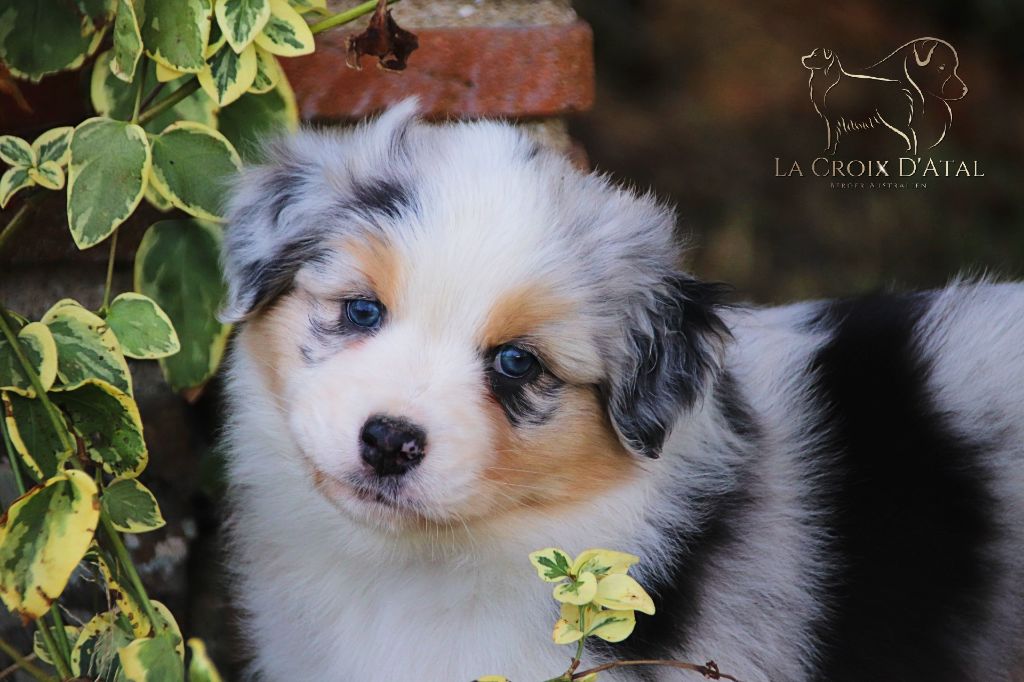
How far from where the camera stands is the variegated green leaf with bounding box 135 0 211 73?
224 centimetres

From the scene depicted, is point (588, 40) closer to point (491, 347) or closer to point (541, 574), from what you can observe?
point (491, 347)

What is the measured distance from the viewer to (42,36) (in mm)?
2393

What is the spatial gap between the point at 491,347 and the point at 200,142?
2.35ft

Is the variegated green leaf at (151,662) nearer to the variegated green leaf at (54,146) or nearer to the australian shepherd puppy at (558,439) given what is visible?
the australian shepherd puppy at (558,439)

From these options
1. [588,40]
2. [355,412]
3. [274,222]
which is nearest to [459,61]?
[588,40]

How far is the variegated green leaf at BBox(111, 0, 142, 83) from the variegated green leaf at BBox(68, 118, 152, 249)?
13 cm

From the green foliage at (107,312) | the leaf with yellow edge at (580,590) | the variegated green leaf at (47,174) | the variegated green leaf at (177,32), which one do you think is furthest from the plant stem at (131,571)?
the variegated green leaf at (177,32)

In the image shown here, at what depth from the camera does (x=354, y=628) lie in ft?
7.93

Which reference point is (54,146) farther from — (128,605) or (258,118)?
(128,605)

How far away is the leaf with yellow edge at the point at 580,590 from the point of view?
6.05ft

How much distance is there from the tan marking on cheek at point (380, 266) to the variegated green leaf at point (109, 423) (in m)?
0.47

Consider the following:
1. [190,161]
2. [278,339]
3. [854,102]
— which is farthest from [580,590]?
[854,102]

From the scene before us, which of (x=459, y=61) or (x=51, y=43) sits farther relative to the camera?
(x=459, y=61)

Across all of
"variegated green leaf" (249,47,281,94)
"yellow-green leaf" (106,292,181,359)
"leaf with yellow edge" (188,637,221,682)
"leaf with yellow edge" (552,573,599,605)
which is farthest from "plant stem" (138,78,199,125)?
"leaf with yellow edge" (552,573,599,605)
